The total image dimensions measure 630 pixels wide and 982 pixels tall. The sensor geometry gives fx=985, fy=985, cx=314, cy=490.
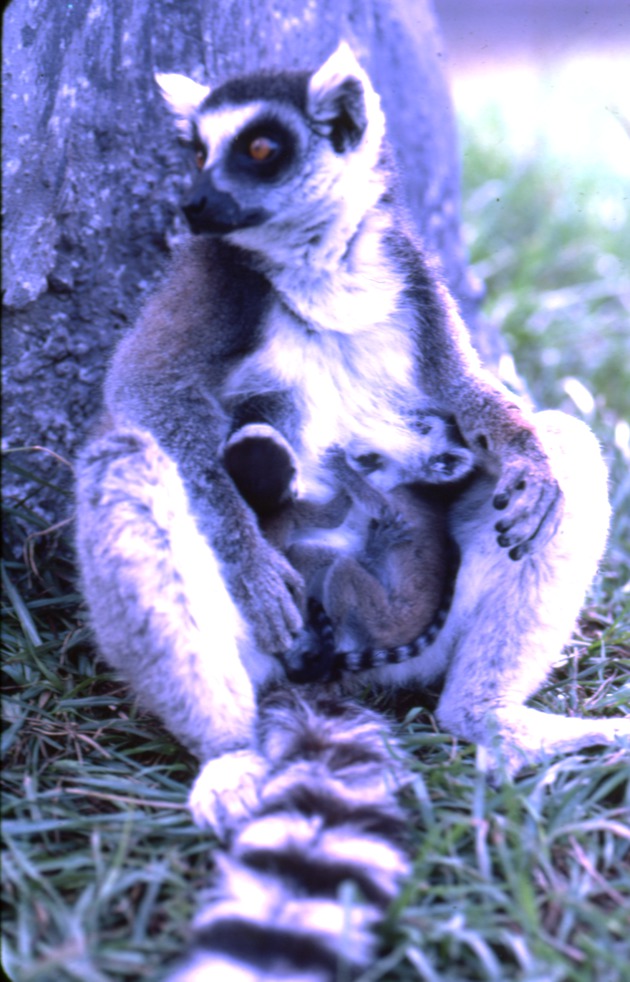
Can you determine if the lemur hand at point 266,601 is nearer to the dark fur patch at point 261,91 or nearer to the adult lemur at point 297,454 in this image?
the adult lemur at point 297,454

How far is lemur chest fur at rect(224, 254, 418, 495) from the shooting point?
9.45 ft

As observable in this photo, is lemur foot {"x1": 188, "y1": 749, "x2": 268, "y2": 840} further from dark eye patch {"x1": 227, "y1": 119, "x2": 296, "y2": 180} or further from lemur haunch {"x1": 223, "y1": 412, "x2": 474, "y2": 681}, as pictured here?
dark eye patch {"x1": 227, "y1": 119, "x2": 296, "y2": 180}

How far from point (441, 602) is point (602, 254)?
16.8 ft

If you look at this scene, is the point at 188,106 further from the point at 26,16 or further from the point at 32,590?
the point at 32,590

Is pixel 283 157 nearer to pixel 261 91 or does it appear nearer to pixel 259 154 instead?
pixel 259 154

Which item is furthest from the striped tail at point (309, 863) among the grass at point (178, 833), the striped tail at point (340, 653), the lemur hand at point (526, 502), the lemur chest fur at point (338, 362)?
the lemur chest fur at point (338, 362)

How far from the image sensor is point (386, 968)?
1908 millimetres

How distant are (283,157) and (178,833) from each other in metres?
1.85

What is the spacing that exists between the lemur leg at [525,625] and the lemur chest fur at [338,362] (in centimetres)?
48

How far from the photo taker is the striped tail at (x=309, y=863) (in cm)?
171

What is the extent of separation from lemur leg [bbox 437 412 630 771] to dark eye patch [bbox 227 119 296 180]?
1.11 meters

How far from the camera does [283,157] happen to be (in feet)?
9.24

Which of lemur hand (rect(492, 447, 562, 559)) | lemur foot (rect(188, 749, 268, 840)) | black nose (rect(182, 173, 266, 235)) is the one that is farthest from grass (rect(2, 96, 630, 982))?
black nose (rect(182, 173, 266, 235))

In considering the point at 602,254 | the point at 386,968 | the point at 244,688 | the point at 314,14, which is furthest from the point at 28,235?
the point at 602,254
